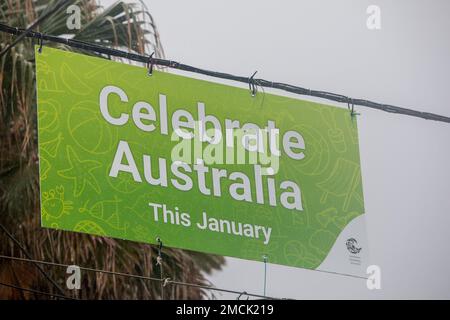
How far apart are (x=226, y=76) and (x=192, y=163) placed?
36 cm

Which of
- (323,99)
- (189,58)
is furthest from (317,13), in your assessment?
(189,58)

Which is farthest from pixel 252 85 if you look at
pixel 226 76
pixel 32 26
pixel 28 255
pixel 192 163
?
pixel 28 255

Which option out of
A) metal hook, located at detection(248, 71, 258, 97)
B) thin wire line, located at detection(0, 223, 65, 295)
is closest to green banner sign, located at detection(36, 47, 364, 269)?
metal hook, located at detection(248, 71, 258, 97)

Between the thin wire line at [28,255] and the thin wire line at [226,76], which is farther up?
the thin wire line at [226,76]

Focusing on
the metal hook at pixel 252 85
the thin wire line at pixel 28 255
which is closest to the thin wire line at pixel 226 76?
the metal hook at pixel 252 85

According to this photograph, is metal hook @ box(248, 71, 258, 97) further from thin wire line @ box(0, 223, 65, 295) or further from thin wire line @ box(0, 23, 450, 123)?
thin wire line @ box(0, 223, 65, 295)

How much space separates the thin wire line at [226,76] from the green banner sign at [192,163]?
0.12 feet

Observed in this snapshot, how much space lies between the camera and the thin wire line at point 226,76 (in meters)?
3.06

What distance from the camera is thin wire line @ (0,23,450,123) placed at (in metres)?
3.06

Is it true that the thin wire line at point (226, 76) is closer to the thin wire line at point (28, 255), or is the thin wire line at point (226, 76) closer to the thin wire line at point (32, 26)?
the thin wire line at point (32, 26)

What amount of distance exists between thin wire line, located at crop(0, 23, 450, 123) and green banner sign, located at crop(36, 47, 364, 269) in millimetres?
37

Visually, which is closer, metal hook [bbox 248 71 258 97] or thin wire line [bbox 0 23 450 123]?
thin wire line [bbox 0 23 450 123]
